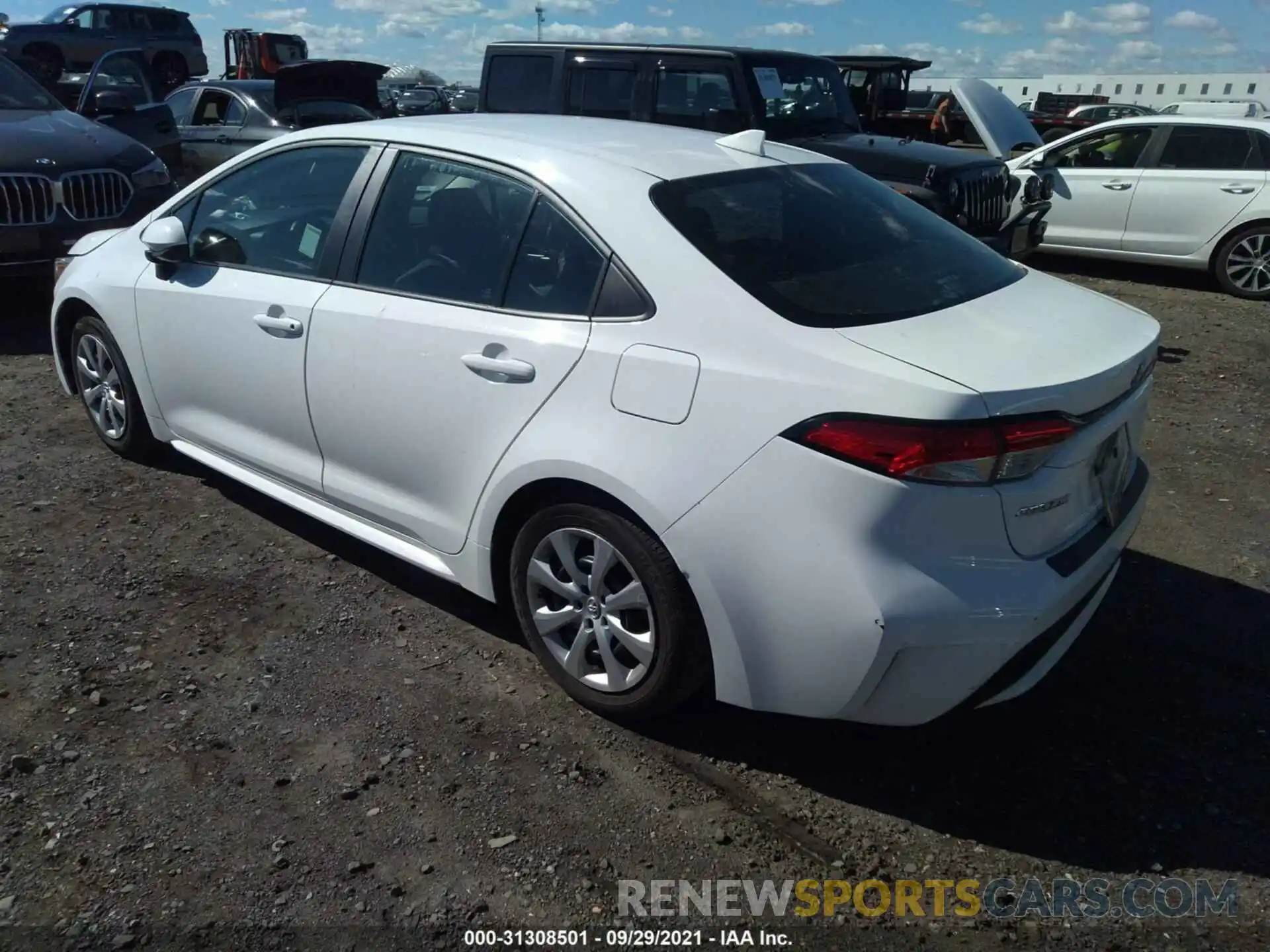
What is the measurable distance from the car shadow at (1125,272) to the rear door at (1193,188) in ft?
1.39

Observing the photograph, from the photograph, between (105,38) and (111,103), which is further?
(105,38)

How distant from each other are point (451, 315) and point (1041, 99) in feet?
131

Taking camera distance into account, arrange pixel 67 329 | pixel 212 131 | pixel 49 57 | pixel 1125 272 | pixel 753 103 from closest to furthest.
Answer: pixel 67 329 < pixel 753 103 < pixel 1125 272 < pixel 212 131 < pixel 49 57

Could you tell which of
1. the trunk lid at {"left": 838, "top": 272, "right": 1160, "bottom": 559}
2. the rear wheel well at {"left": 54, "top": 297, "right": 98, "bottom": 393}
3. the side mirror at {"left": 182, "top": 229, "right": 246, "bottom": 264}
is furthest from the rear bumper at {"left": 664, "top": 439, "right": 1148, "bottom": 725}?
the rear wheel well at {"left": 54, "top": 297, "right": 98, "bottom": 393}

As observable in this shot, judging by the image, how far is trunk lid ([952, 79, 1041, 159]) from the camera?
9.48 m

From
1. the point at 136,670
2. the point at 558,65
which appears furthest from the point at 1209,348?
the point at 136,670

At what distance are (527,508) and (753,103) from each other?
5.96 metres

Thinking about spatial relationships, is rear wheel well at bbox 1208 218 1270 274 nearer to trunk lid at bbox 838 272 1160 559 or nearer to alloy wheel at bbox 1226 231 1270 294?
alloy wheel at bbox 1226 231 1270 294

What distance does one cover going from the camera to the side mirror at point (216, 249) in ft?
13.0

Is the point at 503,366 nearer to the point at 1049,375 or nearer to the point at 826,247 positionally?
the point at 826,247

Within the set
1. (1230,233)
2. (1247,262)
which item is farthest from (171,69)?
(1247,262)

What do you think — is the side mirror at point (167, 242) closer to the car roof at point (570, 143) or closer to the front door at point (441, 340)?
the car roof at point (570, 143)

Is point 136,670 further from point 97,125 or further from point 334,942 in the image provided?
point 97,125

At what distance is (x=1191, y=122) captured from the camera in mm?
9445
